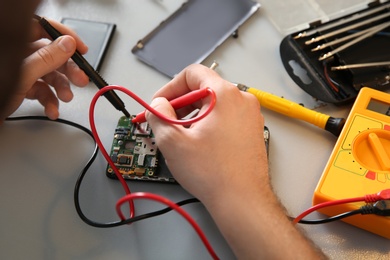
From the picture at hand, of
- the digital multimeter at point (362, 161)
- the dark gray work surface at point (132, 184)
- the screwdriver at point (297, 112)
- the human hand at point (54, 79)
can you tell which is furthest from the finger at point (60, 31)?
the digital multimeter at point (362, 161)

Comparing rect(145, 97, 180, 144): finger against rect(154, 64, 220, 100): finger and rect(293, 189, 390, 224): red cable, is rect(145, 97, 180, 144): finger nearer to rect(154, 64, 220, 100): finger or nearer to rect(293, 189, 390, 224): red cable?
rect(154, 64, 220, 100): finger

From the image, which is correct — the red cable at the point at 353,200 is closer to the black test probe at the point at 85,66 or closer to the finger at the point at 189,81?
the finger at the point at 189,81

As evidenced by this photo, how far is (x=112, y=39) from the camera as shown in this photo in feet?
3.28

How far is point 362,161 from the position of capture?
760mm

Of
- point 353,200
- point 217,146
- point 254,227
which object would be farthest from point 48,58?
point 353,200

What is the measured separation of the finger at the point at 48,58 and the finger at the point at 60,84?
10 centimetres

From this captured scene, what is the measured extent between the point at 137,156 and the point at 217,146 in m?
0.20

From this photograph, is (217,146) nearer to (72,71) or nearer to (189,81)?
(189,81)

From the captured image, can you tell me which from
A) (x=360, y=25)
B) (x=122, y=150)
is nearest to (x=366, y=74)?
(x=360, y=25)

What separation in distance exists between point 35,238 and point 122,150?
21 cm

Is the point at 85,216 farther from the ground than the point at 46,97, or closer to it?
closer to it

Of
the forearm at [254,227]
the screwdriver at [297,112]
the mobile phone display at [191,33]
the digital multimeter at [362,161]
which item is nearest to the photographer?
the forearm at [254,227]

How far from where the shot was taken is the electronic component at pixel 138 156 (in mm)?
774

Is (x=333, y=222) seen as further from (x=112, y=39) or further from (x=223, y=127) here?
(x=112, y=39)
